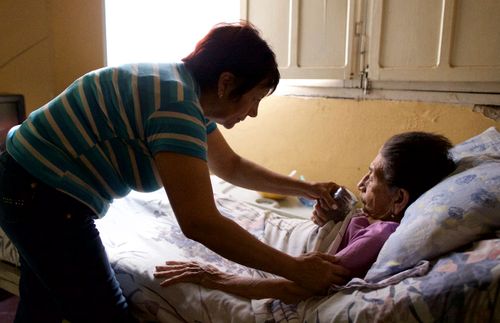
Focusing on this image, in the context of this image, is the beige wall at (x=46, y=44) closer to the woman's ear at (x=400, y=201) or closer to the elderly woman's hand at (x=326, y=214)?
the elderly woman's hand at (x=326, y=214)

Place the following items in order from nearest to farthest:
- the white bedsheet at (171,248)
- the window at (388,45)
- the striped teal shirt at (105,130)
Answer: the striped teal shirt at (105,130) → the white bedsheet at (171,248) → the window at (388,45)

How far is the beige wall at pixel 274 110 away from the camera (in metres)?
1.61

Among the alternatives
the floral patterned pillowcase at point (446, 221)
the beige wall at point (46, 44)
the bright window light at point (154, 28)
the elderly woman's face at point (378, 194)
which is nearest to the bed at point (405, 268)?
the floral patterned pillowcase at point (446, 221)

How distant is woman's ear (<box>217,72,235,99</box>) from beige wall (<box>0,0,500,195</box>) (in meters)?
0.99

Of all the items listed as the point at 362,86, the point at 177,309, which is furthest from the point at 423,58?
the point at 177,309

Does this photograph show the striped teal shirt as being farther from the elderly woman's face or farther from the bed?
the elderly woman's face

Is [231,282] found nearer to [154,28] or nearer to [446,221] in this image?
[446,221]

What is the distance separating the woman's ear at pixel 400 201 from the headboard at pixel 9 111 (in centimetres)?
193

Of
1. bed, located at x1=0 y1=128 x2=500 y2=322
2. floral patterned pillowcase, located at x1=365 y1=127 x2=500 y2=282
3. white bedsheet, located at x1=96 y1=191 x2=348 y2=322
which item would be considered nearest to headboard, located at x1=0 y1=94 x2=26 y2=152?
white bedsheet, located at x1=96 y1=191 x2=348 y2=322

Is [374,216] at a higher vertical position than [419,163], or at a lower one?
lower

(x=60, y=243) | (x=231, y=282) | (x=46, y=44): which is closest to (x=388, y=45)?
(x=231, y=282)

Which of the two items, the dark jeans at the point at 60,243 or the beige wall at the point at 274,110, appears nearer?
the dark jeans at the point at 60,243

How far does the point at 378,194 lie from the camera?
111cm

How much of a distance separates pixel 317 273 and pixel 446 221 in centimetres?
29
